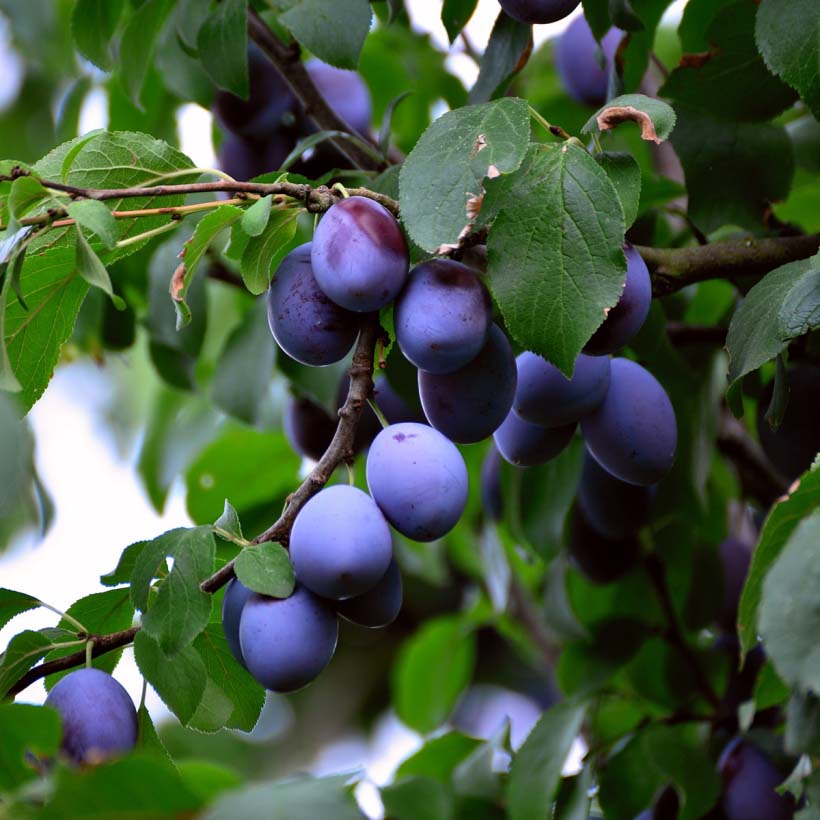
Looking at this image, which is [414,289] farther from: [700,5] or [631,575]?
[631,575]

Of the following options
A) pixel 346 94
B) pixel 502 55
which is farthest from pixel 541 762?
pixel 346 94

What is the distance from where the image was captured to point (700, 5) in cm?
80

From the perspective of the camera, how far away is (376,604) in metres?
0.58

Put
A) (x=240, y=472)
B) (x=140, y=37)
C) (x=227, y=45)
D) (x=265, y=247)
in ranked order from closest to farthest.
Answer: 1. (x=265, y=247)
2. (x=227, y=45)
3. (x=140, y=37)
4. (x=240, y=472)

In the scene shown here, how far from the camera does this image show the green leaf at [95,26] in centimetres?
86

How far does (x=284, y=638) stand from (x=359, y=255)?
189 mm

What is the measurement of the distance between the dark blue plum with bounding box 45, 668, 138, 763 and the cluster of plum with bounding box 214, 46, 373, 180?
51 centimetres

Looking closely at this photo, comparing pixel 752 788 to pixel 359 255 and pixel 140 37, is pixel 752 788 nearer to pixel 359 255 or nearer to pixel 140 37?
pixel 359 255

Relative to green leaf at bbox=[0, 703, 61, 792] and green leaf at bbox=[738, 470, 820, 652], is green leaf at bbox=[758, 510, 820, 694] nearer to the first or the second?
green leaf at bbox=[738, 470, 820, 652]

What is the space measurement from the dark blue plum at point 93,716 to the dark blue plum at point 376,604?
11 cm

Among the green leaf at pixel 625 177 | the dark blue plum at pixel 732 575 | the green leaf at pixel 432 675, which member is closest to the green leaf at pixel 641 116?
the green leaf at pixel 625 177

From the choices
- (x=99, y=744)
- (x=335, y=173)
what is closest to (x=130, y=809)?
(x=99, y=744)

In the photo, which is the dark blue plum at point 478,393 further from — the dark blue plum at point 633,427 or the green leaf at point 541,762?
the green leaf at point 541,762

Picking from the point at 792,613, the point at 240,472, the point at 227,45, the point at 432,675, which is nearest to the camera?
the point at 792,613
